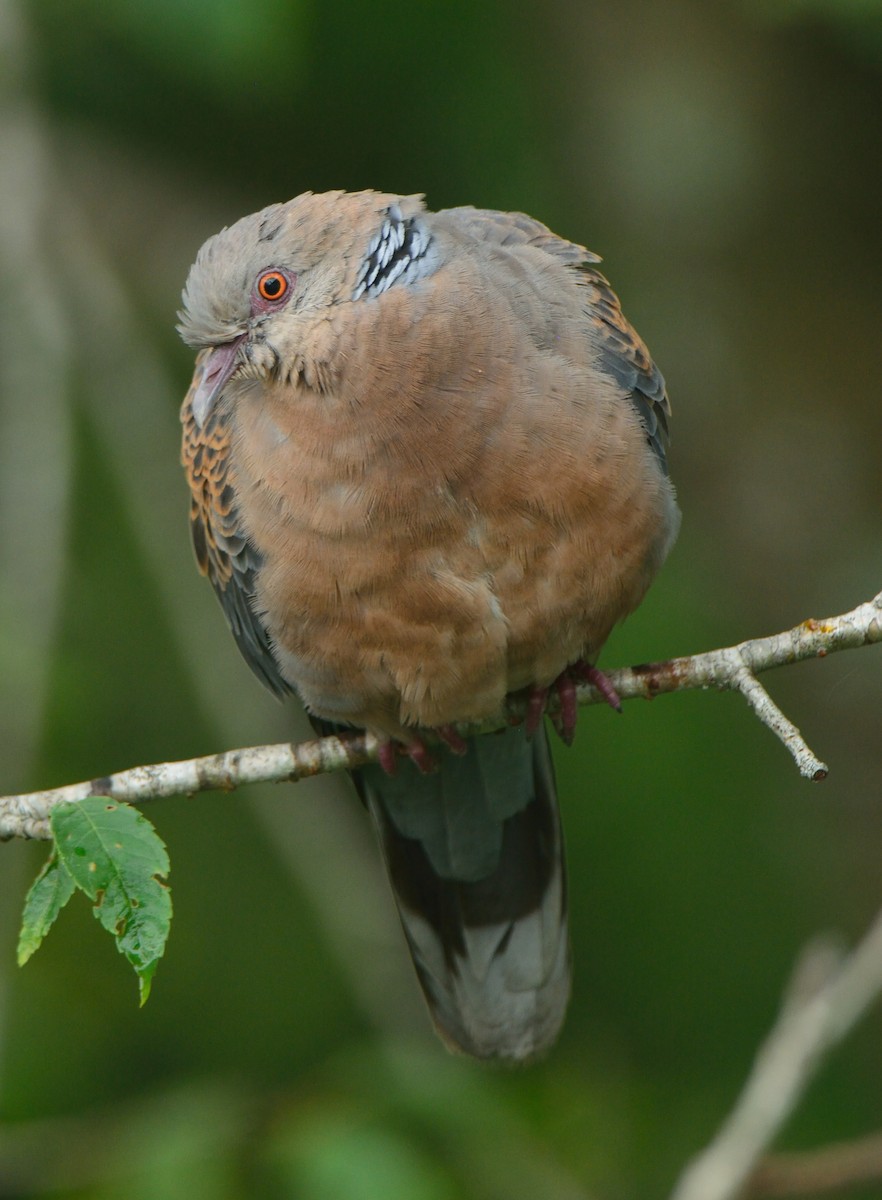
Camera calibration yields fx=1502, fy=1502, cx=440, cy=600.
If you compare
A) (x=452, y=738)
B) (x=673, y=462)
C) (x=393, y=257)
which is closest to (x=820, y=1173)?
(x=452, y=738)

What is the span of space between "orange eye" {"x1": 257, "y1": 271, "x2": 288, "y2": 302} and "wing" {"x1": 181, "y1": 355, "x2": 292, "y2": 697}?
0.39 m

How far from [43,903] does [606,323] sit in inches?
79.8

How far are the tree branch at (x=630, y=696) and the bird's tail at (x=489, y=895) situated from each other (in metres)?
0.90

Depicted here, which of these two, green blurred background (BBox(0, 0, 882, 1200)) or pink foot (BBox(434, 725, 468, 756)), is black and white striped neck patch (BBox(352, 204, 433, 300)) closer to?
pink foot (BBox(434, 725, 468, 756))

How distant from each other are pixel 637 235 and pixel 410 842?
2922 millimetres

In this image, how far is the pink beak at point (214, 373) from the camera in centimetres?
351

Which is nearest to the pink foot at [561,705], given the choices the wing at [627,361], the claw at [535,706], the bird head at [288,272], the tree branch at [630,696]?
the claw at [535,706]

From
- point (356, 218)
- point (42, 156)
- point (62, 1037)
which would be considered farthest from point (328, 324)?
point (62, 1037)

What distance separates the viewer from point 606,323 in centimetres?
377

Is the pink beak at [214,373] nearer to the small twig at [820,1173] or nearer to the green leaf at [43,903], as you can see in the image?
the green leaf at [43,903]

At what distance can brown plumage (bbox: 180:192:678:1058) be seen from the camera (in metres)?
3.31

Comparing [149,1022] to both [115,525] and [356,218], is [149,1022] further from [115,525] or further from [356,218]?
[356,218]

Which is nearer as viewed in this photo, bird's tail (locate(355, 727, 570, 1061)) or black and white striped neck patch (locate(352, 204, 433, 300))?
black and white striped neck patch (locate(352, 204, 433, 300))

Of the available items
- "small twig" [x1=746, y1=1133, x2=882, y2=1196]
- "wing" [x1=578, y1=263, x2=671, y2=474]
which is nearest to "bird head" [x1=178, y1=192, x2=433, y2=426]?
"wing" [x1=578, y1=263, x2=671, y2=474]
